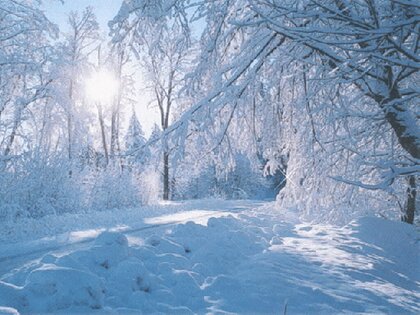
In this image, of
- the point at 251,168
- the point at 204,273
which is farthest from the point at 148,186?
the point at 204,273

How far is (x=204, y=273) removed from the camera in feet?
14.4

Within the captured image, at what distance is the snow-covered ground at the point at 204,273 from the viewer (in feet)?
10.5

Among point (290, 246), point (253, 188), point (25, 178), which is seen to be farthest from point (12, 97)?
point (253, 188)

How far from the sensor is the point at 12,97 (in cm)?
1435

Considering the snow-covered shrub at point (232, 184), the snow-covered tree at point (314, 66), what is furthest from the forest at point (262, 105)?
the snow-covered shrub at point (232, 184)

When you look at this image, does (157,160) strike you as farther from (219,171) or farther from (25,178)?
(25,178)

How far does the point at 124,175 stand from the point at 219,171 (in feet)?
30.8

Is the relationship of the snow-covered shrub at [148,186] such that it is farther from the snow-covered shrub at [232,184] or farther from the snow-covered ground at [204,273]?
the snow-covered shrub at [232,184]

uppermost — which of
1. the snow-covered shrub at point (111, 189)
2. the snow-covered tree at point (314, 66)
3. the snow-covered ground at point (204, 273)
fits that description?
the snow-covered tree at point (314, 66)

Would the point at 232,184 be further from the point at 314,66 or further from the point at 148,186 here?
the point at 314,66

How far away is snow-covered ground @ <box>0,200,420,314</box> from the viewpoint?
10.5ft

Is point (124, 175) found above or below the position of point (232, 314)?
above

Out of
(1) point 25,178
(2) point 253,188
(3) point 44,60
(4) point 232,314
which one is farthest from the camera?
(2) point 253,188

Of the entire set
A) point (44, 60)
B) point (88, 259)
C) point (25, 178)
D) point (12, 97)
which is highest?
point (44, 60)
